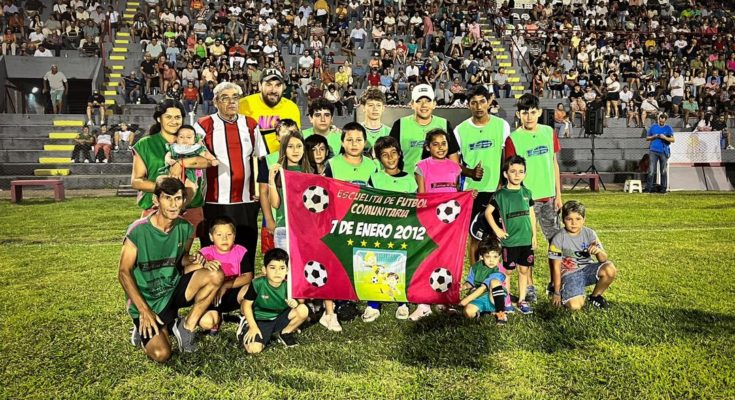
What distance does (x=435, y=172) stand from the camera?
6.15 meters

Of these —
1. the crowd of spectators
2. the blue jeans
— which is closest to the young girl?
the blue jeans

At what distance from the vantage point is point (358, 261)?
18.6 ft

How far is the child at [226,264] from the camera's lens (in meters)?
5.46

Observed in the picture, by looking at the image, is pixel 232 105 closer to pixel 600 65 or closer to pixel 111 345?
pixel 111 345

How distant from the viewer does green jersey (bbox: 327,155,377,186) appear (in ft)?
19.5

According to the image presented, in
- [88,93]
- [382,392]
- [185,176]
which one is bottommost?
[382,392]

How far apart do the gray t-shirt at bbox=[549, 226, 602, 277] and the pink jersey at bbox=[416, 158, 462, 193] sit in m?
1.09

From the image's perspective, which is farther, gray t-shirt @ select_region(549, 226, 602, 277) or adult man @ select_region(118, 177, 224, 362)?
gray t-shirt @ select_region(549, 226, 602, 277)

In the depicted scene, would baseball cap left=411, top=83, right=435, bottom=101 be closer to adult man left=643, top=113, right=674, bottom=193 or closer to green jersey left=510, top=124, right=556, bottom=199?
green jersey left=510, top=124, right=556, bottom=199

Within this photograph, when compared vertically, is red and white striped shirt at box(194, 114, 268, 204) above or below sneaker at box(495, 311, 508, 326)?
above

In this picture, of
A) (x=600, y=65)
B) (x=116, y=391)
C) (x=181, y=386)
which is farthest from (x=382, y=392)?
(x=600, y=65)

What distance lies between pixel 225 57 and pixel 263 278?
2075cm

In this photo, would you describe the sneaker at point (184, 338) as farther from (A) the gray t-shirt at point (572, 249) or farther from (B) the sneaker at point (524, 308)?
(A) the gray t-shirt at point (572, 249)

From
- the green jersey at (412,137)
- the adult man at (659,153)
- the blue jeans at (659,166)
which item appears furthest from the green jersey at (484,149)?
the blue jeans at (659,166)
